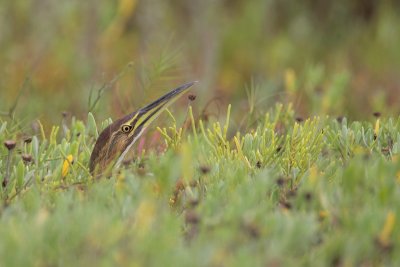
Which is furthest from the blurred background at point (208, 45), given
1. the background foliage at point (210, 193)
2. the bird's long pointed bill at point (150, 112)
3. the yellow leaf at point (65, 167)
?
the yellow leaf at point (65, 167)

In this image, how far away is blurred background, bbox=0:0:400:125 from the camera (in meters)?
10.5

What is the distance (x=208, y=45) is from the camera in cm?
1202

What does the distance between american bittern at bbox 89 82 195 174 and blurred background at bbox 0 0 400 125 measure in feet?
13.0

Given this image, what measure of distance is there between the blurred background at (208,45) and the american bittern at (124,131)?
3.95 meters

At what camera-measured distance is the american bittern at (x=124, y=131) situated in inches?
178

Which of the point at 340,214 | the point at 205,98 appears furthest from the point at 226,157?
the point at 205,98

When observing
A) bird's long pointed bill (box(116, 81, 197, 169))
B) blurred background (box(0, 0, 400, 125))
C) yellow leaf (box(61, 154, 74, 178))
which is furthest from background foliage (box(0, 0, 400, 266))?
blurred background (box(0, 0, 400, 125))

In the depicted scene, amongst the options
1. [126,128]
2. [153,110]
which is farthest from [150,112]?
[126,128]

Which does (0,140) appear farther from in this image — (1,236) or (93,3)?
(93,3)

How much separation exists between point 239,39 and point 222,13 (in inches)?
60.4

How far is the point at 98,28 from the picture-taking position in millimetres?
11500

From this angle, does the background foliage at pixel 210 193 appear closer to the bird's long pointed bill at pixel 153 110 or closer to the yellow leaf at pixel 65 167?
the yellow leaf at pixel 65 167

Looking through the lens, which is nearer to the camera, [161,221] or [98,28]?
[161,221]

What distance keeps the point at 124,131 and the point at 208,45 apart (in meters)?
7.41
